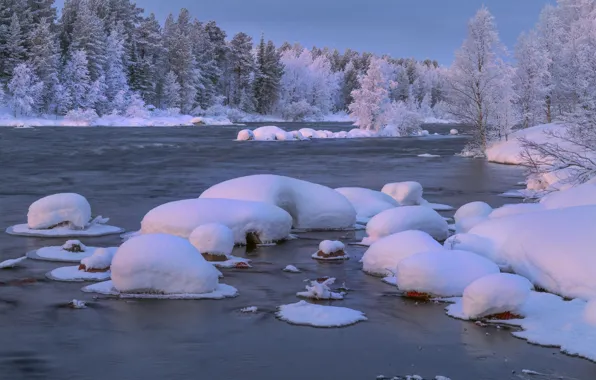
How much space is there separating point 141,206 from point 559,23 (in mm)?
51040

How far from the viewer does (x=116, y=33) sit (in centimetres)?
9556

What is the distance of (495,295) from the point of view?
1066 cm

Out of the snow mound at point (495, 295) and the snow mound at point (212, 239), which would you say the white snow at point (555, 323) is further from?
the snow mound at point (212, 239)

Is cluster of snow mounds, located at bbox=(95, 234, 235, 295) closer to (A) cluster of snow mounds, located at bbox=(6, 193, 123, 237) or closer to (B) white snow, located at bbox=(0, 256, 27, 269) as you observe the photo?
(B) white snow, located at bbox=(0, 256, 27, 269)

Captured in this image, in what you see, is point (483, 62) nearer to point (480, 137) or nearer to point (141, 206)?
point (480, 137)

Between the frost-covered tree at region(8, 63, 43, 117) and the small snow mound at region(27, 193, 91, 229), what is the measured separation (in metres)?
68.5

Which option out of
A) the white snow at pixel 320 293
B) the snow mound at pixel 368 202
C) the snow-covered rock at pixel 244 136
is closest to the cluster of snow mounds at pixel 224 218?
the snow mound at pixel 368 202

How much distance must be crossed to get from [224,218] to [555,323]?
25.7ft

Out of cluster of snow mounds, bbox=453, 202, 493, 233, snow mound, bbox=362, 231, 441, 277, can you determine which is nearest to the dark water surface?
snow mound, bbox=362, 231, 441, 277

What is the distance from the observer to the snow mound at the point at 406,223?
16703 mm

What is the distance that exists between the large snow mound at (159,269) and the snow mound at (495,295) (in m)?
4.25

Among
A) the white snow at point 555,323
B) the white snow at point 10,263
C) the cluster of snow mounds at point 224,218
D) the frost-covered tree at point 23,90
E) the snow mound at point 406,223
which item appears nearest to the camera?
the white snow at point 555,323

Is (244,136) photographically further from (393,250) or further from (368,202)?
(393,250)

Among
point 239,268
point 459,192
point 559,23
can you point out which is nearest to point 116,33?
point 559,23
